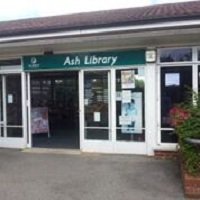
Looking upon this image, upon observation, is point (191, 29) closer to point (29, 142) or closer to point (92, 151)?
point (92, 151)

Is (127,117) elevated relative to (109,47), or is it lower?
lower

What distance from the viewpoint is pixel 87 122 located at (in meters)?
10.3

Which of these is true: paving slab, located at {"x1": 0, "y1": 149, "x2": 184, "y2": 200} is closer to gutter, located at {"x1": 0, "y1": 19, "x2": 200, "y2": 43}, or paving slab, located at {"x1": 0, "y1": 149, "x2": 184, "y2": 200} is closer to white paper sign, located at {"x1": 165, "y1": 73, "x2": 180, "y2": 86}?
white paper sign, located at {"x1": 165, "y1": 73, "x2": 180, "y2": 86}

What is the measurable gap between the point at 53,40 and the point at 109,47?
5.05 ft

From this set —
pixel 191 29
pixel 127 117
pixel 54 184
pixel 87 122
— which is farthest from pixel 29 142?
pixel 191 29

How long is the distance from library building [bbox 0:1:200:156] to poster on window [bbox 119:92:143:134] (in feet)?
0.08

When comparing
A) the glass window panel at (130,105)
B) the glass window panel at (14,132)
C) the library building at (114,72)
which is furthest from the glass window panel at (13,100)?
the glass window panel at (130,105)

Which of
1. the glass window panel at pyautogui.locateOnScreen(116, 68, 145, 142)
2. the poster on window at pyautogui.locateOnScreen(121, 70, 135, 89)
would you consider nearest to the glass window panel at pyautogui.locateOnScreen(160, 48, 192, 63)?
the glass window panel at pyautogui.locateOnScreen(116, 68, 145, 142)

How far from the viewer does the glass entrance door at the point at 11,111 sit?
10977 millimetres

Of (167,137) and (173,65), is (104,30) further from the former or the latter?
(167,137)

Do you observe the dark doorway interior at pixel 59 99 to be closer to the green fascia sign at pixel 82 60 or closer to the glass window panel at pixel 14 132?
the glass window panel at pixel 14 132

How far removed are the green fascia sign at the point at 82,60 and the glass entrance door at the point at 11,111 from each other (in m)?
0.74

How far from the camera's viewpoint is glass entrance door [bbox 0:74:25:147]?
36.0 feet

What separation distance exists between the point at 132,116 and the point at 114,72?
1234 millimetres
